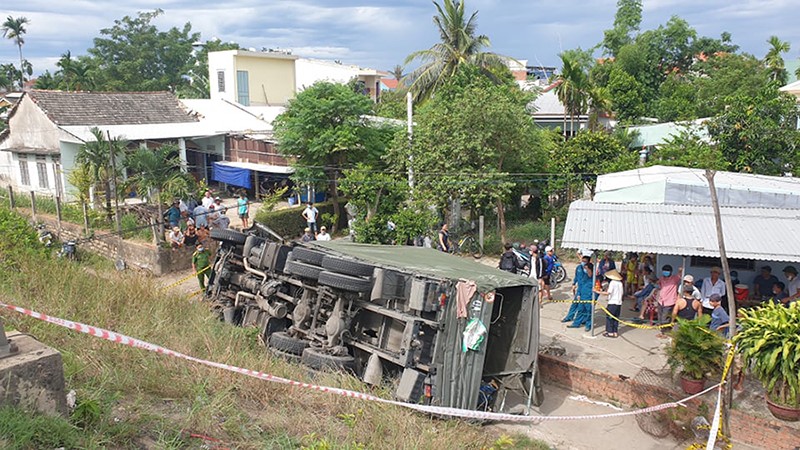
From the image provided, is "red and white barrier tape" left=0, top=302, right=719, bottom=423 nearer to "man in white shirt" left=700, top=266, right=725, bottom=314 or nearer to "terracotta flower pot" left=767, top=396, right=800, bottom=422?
"terracotta flower pot" left=767, top=396, right=800, bottom=422

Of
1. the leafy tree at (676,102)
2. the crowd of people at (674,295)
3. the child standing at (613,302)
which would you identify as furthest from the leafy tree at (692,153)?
the leafy tree at (676,102)

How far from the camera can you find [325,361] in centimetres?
823

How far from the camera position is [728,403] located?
7.95m

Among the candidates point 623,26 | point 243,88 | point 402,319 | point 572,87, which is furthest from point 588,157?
point 623,26

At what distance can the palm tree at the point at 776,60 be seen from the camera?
38156mm

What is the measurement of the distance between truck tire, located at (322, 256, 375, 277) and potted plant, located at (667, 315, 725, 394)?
187 inches

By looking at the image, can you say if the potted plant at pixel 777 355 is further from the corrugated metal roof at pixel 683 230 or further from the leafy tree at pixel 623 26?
the leafy tree at pixel 623 26

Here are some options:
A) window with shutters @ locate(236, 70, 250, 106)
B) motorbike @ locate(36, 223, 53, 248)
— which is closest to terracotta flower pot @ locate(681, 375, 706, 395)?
motorbike @ locate(36, 223, 53, 248)

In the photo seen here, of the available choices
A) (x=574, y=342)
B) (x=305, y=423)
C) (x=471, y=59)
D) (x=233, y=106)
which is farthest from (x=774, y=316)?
(x=233, y=106)

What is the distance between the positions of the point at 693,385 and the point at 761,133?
14335mm

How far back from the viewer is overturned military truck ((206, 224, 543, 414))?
26.1 feet

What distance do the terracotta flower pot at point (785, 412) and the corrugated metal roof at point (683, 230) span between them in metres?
3.57

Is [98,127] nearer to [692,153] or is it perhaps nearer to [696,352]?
[692,153]

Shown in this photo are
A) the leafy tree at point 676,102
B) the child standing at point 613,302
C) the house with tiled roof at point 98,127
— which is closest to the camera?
the child standing at point 613,302
